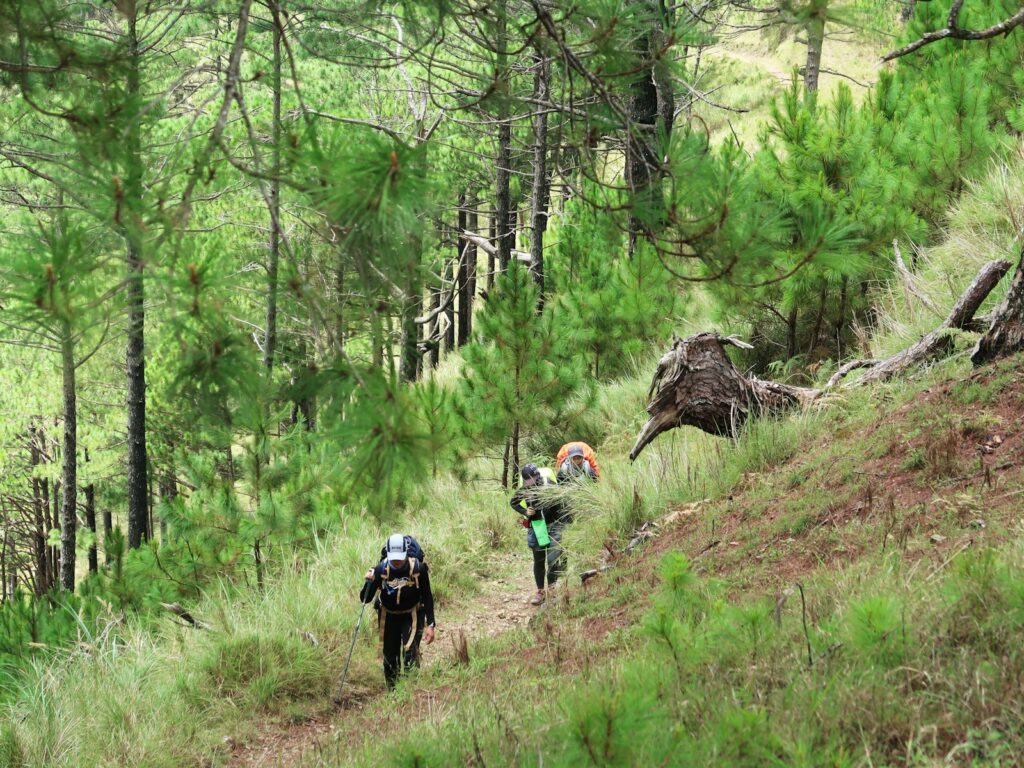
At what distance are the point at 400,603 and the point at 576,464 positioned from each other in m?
2.56

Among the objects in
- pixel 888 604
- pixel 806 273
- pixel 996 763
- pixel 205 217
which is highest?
pixel 205 217

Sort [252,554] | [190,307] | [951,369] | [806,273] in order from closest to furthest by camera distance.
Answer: [190,307]
[951,369]
[806,273]
[252,554]

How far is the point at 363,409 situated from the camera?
2646 millimetres

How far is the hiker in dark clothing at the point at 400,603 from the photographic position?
6.56m

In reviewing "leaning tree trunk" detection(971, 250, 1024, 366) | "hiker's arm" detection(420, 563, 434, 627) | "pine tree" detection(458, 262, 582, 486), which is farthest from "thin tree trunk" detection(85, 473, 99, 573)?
"leaning tree trunk" detection(971, 250, 1024, 366)

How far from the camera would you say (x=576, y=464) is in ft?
27.8

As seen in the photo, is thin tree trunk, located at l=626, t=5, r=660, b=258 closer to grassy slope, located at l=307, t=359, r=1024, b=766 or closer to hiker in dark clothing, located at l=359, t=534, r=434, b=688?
grassy slope, located at l=307, t=359, r=1024, b=766

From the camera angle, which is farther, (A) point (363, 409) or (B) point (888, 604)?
(B) point (888, 604)

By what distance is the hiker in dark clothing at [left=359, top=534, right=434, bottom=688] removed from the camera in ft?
21.5

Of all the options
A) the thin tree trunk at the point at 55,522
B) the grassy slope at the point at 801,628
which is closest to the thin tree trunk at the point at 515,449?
the grassy slope at the point at 801,628

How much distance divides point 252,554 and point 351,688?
256 centimetres

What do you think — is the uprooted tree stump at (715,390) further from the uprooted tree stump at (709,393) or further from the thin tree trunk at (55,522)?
the thin tree trunk at (55,522)

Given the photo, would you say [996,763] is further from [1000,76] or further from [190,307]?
[1000,76]

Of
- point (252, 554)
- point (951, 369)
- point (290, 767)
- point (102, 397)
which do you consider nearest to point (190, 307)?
point (290, 767)
